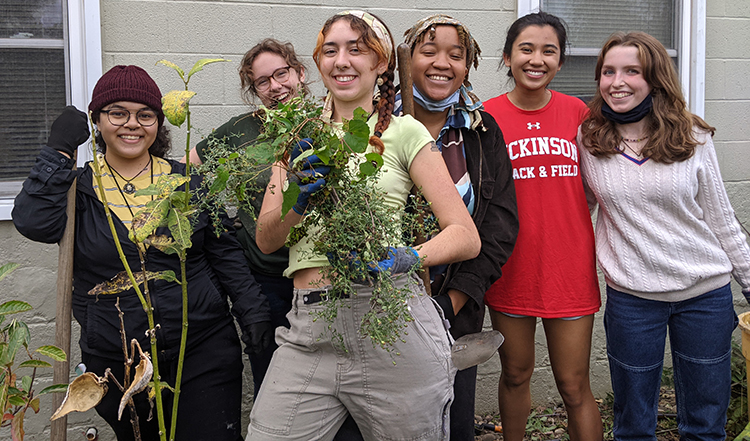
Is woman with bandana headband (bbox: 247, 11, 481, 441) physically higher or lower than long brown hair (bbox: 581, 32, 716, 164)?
lower

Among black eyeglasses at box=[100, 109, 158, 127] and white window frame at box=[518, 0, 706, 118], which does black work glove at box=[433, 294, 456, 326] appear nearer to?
black eyeglasses at box=[100, 109, 158, 127]

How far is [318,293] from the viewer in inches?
75.0

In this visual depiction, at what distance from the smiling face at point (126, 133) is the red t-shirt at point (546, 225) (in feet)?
4.87

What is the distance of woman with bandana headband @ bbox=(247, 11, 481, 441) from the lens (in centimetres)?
185

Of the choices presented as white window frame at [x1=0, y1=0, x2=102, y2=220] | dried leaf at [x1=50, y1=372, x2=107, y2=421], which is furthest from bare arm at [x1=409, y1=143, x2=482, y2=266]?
white window frame at [x1=0, y1=0, x2=102, y2=220]

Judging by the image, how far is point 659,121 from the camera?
8.58ft

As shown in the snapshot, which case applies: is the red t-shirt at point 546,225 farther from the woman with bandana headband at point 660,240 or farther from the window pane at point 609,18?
the window pane at point 609,18

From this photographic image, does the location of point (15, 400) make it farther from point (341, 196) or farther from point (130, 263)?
point (341, 196)

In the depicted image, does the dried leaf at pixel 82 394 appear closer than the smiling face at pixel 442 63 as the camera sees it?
Yes

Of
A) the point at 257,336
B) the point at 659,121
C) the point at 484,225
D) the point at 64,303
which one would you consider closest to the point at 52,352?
the point at 64,303

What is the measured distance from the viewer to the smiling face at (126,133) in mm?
2303

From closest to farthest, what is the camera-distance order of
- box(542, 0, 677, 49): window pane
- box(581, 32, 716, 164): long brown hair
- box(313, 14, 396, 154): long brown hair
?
1. box(313, 14, 396, 154): long brown hair
2. box(581, 32, 716, 164): long brown hair
3. box(542, 0, 677, 49): window pane

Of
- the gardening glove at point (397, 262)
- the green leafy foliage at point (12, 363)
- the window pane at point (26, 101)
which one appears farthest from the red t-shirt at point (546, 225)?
the window pane at point (26, 101)

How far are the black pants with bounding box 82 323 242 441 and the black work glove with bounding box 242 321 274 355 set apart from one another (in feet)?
0.23
